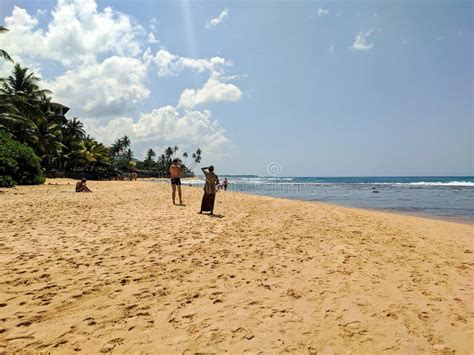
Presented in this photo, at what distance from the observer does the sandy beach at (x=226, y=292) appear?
9.99 ft

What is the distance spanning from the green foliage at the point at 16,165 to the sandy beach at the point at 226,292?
60.0 ft

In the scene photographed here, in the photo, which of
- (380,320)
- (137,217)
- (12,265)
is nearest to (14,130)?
(137,217)

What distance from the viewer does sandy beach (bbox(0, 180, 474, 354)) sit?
304 centimetres

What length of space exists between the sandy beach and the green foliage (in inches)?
720

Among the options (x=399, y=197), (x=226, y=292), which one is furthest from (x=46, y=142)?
(x=226, y=292)

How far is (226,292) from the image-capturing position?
163 inches

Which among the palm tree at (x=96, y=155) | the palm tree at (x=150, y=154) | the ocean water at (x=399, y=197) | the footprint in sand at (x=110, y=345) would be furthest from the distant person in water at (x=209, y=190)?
the palm tree at (x=150, y=154)

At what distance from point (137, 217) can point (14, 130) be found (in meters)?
29.6

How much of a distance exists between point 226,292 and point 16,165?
25.7 meters

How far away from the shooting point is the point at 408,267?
18.1 ft

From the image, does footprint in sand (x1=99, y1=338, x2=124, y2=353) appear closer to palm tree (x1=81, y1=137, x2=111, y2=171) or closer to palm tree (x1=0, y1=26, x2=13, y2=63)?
palm tree (x1=0, y1=26, x2=13, y2=63)

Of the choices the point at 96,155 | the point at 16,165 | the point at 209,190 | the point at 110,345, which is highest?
the point at 96,155

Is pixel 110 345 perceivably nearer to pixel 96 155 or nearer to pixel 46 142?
pixel 46 142

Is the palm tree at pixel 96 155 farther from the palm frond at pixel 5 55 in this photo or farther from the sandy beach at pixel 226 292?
the sandy beach at pixel 226 292
